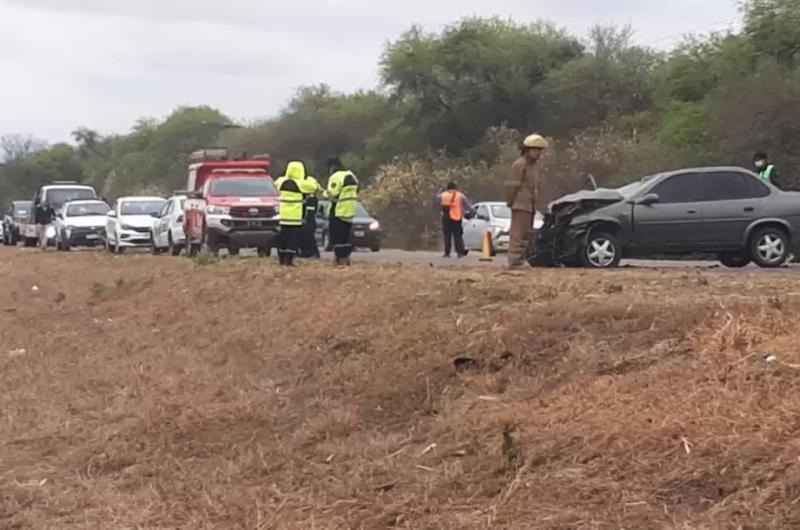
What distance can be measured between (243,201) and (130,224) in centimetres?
912

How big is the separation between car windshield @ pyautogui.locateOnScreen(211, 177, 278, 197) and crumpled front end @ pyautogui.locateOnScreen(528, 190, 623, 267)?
32.7 ft

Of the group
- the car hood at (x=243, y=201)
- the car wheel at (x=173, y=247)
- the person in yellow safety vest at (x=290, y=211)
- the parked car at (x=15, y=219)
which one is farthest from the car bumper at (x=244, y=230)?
the parked car at (x=15, y=219)

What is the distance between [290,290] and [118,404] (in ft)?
12.4

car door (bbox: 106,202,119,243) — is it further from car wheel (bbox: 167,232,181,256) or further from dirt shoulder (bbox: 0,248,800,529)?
dirt shoulder (bbox: 0,248,800,529)

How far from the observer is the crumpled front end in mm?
18203

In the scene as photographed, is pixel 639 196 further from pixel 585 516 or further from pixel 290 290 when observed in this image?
pixel 585 516

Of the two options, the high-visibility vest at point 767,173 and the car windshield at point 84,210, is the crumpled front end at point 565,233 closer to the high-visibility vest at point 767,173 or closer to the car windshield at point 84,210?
the high-visibility vest at point 767,173

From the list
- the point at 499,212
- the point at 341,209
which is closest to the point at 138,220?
the point at 499,212

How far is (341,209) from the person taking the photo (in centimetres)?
1878

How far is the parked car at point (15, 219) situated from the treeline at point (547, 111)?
12980mm

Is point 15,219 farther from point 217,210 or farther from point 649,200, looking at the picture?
→ point 649,200

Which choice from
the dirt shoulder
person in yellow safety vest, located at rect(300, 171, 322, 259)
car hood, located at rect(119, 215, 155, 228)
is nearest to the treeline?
car hood, located at rect(119, 215, 155, 228)

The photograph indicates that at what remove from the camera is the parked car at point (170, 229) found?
98.5 ft

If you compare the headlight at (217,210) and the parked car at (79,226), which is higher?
the headlight at (217,210)
